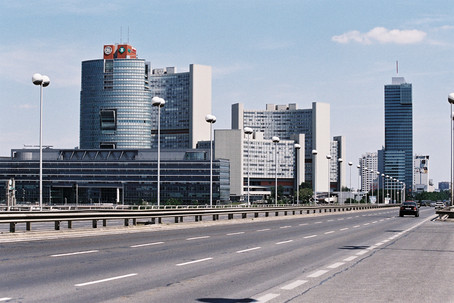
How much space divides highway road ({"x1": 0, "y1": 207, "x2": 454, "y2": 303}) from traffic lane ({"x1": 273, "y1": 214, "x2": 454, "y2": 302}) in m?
0.02

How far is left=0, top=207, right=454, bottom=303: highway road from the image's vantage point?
10.1 metres

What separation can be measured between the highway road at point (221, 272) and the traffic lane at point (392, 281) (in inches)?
0.6

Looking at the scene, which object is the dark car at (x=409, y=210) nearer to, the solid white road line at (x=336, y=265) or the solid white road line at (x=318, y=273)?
the solid white road line at (x=336, y=265)

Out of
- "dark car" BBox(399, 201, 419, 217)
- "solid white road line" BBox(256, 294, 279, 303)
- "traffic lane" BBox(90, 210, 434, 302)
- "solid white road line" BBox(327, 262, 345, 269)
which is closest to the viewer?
"solid white road line" BBox(256, 294, 279, 303)

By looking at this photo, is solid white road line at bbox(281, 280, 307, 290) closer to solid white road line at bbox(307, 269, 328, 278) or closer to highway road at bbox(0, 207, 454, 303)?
highway road at bbox(0, 207, 454, 303)

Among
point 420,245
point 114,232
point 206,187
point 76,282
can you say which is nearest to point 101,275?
point 76,282

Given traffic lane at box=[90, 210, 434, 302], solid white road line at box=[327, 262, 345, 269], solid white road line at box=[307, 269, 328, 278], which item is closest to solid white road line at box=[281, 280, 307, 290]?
Result: traffic lane at box=[90, 210, 434, 302]

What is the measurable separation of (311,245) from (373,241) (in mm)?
3469

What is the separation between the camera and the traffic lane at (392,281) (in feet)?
33.0

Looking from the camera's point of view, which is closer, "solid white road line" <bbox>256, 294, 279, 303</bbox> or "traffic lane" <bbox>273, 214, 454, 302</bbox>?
"solid white road line" <bbox>256, 294, 279, 303</bbox>

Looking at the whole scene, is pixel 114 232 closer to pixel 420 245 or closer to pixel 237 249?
pixel 237 249

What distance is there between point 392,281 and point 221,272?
3343mm

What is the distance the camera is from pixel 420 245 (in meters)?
21.9

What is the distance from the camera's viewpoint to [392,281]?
1205 centimetres
